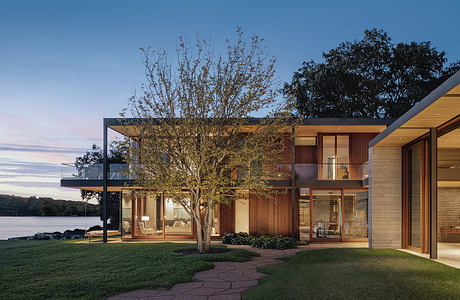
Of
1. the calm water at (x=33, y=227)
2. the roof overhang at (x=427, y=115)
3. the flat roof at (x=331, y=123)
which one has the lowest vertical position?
the calm water at (x=33, y=227)

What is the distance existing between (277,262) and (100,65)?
1418 cm

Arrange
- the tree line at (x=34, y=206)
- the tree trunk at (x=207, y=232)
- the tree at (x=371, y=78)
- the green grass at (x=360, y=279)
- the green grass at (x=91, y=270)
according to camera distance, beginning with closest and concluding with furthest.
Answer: the green grass at (x=360, y=279) < the green grass at (x=91, y=270) < the tree trunk at (x=207, y=232) < the tree at (x=371, y=78) < the tree line at (x=34, y=206)

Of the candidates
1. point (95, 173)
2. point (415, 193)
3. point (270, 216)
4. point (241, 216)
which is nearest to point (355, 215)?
point (270, 216)

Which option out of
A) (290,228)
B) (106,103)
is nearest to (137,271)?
(290,228)

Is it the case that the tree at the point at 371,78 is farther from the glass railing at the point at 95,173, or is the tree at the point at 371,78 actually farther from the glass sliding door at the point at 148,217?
the glass railing at the point at 95,173

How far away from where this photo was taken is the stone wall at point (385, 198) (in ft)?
40.3

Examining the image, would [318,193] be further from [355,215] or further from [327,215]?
[355,215]

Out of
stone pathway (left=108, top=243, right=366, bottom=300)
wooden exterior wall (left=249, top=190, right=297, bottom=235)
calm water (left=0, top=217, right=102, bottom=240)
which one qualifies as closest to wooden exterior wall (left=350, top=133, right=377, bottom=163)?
wooden exterior wall (left=249, top=190, right=297, bottom=235)

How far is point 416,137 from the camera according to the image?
1106 centimetres

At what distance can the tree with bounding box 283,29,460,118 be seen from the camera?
87.1 ft

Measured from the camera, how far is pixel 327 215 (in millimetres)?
16234

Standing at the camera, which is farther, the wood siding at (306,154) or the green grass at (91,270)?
the wood siding at (306,154)

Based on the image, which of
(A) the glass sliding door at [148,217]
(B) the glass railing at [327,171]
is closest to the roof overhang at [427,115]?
(B) the glass railing at [327,171]

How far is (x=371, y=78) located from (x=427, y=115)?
2011 cm
